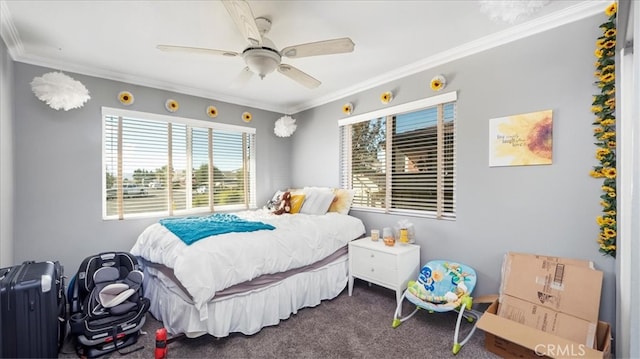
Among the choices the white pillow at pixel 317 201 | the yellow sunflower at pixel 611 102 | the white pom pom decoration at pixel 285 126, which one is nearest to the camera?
the yellow sunflower at pixel 611 102

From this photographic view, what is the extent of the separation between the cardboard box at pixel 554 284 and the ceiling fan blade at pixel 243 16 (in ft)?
8.77

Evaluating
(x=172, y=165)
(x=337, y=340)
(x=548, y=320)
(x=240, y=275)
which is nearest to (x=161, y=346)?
(x=240, y=275)

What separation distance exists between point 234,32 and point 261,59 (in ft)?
1.82

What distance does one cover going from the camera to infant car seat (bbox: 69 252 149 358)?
1.97 m

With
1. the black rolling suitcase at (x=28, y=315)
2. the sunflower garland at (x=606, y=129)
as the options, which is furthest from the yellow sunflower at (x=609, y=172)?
the black rolling suitcase at (x=28, y=315)

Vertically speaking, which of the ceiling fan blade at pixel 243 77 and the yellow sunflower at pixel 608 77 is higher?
the ceiling fan blade at pixel 243 77

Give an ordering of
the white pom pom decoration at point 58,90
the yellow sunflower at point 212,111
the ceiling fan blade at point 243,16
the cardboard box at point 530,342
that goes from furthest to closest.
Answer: the yellow sunflower at point 212,111 → the white pom pom decoration at point 58,90 → the cardboard box at point 530,342 → the ceiling fan blade at point 243,16

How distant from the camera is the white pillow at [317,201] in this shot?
11.7 feet

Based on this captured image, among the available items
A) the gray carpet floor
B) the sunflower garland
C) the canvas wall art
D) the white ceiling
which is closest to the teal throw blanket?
the gray carpet floor

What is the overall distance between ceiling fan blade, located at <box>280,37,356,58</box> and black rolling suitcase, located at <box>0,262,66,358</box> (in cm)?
224

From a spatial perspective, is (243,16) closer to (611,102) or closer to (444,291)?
(611,102)

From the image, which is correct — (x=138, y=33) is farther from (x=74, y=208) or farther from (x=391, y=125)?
(x=391, y=125)

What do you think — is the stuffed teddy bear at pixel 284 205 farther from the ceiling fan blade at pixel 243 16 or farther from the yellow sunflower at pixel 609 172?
the yellow sunflower at pixel 609 172

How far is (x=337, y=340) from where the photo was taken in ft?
7.16
